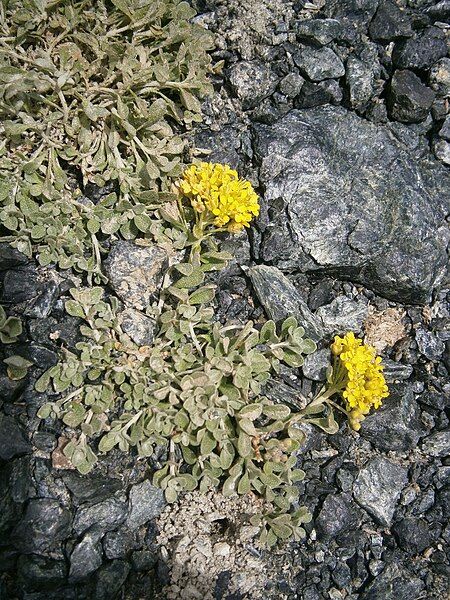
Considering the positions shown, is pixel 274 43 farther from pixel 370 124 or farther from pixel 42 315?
pixel 42 315

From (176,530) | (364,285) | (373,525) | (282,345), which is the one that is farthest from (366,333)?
(176,530)

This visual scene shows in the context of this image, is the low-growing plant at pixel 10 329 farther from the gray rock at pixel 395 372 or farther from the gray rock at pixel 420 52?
the gray rock at pixel 420 52

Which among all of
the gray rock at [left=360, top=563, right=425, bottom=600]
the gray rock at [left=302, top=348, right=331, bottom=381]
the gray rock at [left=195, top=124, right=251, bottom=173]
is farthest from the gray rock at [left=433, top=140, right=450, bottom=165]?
the gray rock at [left=360, top=563, right=425, bottom=600]

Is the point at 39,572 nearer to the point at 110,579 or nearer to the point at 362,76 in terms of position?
the point at 110,579

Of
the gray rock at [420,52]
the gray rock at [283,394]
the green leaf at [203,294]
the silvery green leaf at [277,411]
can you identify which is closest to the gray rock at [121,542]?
the silvery green leaf at [277,411]

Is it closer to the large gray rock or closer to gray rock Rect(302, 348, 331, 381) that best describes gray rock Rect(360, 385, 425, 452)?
gray rock Rect(302, 348, 331, 381)

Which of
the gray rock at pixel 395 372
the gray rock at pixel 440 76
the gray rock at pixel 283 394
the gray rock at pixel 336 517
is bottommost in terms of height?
the gray rock at pixel 336 517

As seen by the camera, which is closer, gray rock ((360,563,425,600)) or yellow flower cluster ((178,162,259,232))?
gray rock ((360,563,425,600))
